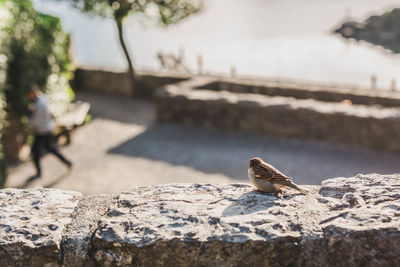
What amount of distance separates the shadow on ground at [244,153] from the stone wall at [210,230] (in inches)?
206

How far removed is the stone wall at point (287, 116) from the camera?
841 centimetres

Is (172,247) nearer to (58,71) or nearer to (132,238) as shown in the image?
(132,238)

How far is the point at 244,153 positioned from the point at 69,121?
12.6 feet

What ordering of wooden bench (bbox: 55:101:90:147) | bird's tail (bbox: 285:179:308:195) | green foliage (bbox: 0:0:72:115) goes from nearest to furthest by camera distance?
bird's tail (bbox: 285:179:308:195) < green foliage (bbox: 0:0:72:115) < wooden bench (bbox: 55:101:90:147)

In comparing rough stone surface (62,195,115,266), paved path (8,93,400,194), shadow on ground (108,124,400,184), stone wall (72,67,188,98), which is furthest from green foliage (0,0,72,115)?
rough stone surface (62,195,115,266)

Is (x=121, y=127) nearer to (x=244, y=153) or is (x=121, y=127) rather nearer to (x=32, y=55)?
(x=32, y=55)

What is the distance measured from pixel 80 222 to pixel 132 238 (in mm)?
314

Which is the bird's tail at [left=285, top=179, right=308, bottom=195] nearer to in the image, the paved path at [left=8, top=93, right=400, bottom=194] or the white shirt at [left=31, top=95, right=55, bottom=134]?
the paved path at [left=8, top=93, right=400, bottom=194]

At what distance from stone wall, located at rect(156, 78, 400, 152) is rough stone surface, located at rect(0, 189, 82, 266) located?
699 cm

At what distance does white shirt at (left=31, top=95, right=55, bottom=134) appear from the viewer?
7816 mm

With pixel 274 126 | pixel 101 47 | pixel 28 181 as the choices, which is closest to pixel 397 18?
pixel 101 47

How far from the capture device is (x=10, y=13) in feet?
31.0

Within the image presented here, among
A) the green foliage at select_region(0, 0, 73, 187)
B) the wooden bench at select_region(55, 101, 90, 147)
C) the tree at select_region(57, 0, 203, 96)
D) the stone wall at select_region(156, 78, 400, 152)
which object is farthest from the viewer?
the tree at select_region(57, 0, 203, 96)

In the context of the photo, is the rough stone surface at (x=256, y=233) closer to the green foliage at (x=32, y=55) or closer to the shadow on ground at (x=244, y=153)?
the shadow on ground at (x=244, y=153)
